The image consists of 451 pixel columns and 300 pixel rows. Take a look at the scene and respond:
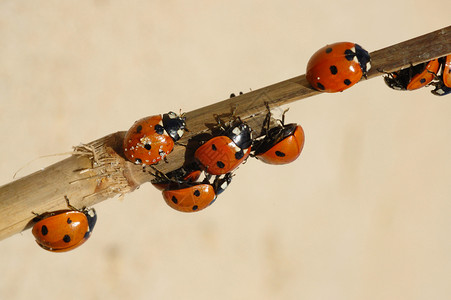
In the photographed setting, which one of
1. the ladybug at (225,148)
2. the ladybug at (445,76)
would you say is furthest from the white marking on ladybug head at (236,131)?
the ladybug at (445,76)

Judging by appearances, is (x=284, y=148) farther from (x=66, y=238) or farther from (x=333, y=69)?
(x=66, y=238)

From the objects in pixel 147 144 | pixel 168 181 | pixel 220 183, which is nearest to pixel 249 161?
pixel 220 183

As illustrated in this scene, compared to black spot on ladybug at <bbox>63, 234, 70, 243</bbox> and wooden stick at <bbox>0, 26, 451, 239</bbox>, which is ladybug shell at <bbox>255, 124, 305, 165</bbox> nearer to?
wooden stick at <bbox>0, 26, 451, 239</bbox>

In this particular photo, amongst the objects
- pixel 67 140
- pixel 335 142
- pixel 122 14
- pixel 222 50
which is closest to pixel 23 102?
pixel 67 140

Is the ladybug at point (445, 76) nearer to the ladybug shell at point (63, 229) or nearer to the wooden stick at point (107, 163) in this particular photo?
the wooden stick at point (107, 163)

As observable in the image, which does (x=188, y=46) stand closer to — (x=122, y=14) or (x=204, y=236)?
(x=122, y=14)
